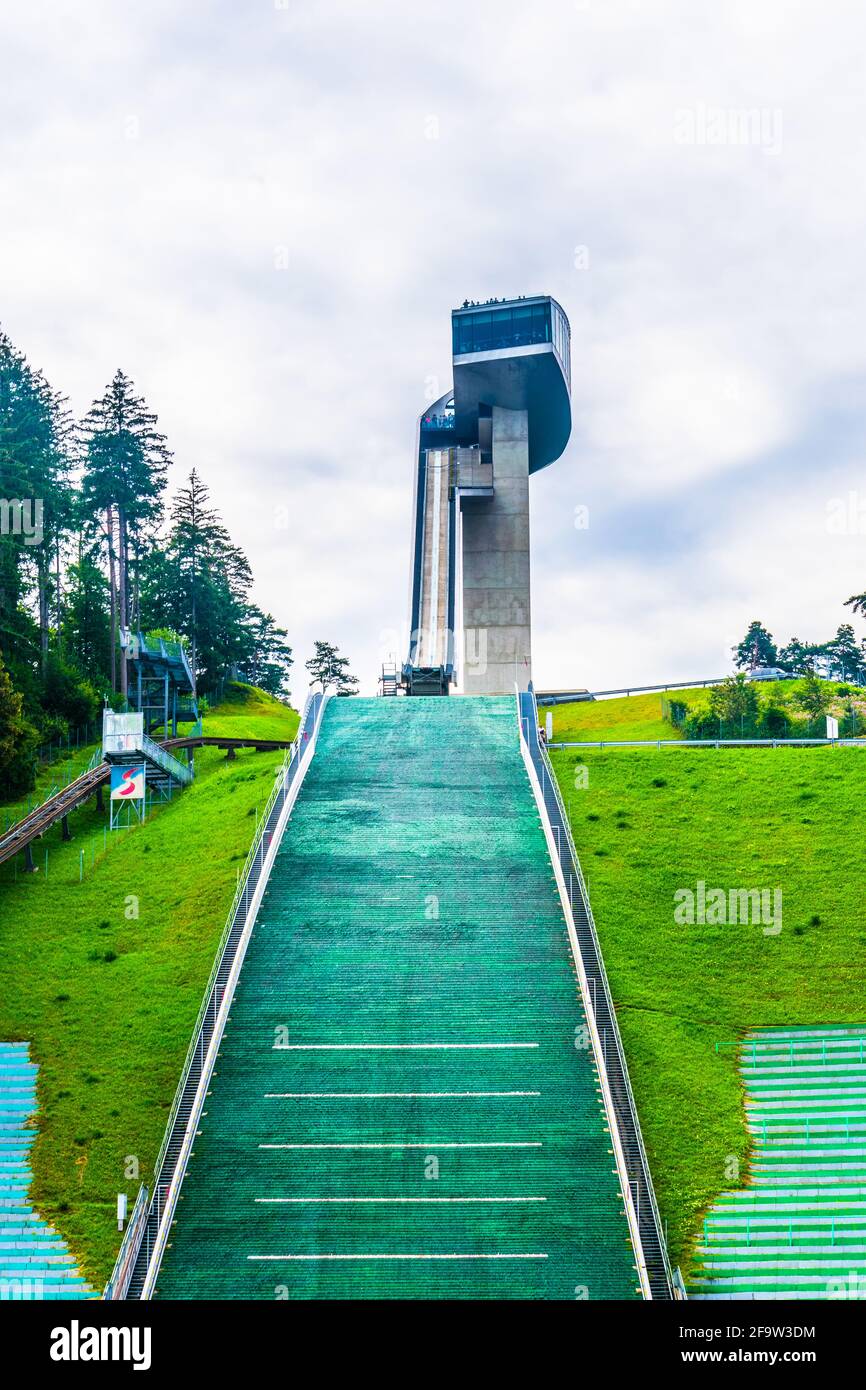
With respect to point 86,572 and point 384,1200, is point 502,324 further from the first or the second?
point 384,1200

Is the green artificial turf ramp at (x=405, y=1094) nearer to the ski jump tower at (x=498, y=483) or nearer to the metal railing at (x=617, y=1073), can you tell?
the metal railing at (x=617, y=1073)

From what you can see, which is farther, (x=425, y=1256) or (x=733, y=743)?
(x=733, y=743)

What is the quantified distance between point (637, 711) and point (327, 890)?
33256 mm

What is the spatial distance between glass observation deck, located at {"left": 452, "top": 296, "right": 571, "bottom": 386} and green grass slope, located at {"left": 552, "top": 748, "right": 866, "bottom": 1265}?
2696cm

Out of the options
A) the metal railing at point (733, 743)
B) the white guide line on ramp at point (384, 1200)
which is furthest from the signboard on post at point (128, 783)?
the white guide line on ramp at point (384, 1200)

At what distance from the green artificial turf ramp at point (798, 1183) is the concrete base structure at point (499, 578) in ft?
121

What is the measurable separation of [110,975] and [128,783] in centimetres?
1202

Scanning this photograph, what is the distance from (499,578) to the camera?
6575cm

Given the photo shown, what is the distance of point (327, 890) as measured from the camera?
33844 millimetres

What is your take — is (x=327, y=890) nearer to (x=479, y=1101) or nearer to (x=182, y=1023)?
(x=182, y=1023)

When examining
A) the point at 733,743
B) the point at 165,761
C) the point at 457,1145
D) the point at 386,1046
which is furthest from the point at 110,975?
the point at 733,743

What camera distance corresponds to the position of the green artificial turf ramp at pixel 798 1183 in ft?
73.4

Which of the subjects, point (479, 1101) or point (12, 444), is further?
point (12, 444)
